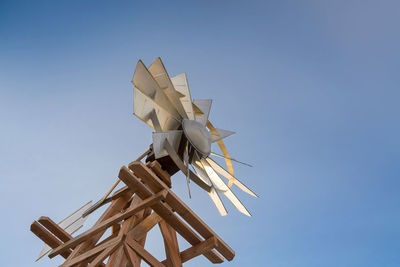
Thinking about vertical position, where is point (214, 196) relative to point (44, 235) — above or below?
above

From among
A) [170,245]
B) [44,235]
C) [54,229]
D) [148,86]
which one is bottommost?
[44,235]

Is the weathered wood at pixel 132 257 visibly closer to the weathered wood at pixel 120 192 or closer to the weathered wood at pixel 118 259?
the weathered wood at pixel 118 259

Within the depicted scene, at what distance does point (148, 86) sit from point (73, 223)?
244 cm

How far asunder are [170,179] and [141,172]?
1.08 meters

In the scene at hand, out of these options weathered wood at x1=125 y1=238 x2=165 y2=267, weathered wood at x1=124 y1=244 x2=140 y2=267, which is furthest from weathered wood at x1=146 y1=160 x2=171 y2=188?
weathered wood at x1=124 y1=244 x2=140 y2=267

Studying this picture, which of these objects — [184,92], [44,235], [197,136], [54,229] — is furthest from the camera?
[184,92]

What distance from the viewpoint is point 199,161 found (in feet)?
17.4

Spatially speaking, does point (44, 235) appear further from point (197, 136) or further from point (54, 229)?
point (197, 136)

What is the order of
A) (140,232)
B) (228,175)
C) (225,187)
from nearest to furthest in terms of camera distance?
1. (140,232)
2. (225,187)
3. (228,175)

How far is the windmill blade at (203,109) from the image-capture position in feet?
19.7

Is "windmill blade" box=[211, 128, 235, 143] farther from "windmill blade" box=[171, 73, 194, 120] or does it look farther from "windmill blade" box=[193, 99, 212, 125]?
"windmill blade" box=[171, 73, 194, 120]

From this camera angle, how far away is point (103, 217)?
14.5ft

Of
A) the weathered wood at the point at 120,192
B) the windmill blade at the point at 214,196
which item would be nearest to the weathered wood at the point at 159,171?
the weathered wood at the point at 120,192

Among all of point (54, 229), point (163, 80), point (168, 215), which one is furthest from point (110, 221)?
point (163, 80)
